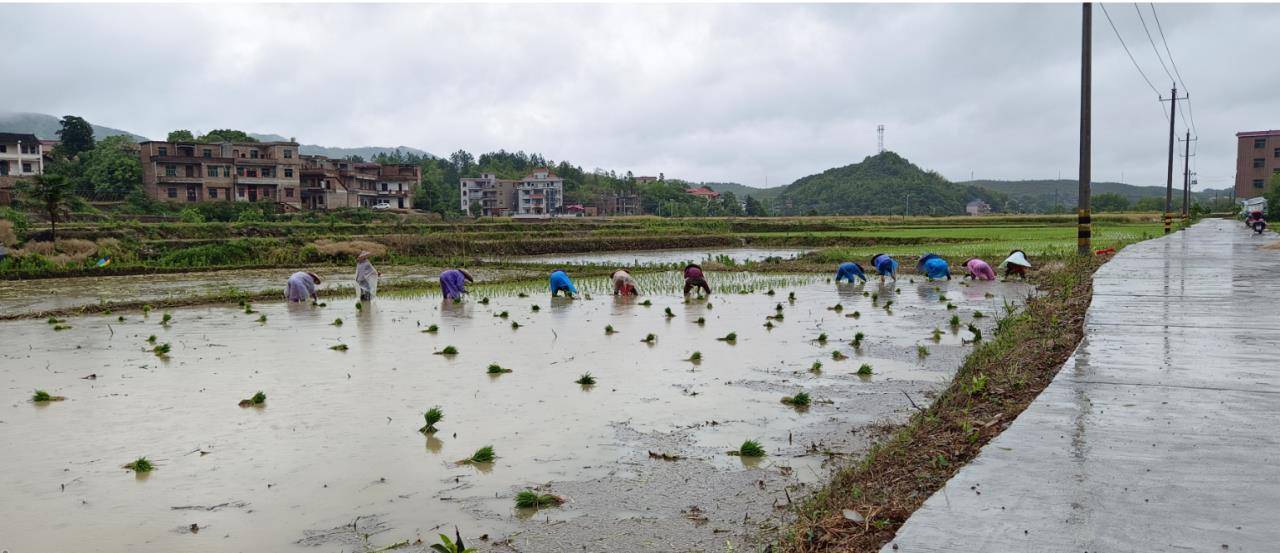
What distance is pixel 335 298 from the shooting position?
1906cm

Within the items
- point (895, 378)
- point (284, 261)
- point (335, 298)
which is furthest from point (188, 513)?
point (284, 261)

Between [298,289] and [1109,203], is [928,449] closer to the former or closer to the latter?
[298,289]

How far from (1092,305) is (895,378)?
328cm

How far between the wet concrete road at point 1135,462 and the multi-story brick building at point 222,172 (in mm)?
66270

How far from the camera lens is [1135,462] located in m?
4.04

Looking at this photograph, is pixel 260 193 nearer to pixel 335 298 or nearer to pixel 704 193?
pixel 335 298

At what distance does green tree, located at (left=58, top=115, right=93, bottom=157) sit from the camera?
7594 cm

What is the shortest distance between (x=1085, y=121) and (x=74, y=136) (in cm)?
8688

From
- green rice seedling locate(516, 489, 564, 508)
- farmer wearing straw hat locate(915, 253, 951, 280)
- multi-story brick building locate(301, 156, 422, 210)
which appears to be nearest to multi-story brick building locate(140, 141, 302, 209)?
multi-story brick building locate(301, 156, 422, 210)

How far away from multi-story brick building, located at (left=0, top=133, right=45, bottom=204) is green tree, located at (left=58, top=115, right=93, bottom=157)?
6184 millimetres

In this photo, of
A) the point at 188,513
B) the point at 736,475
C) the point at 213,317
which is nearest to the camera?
the point at 188,513

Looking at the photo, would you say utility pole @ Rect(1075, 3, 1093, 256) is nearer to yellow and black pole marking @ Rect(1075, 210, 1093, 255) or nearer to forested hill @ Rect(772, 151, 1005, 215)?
yellow and black pole marking @ Rect(1075, 210, 1093, 255)

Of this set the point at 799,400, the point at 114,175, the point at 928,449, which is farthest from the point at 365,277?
the point at 114,175

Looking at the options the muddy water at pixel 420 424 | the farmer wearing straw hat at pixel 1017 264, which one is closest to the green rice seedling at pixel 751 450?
the muddy water at pixel 420 424
